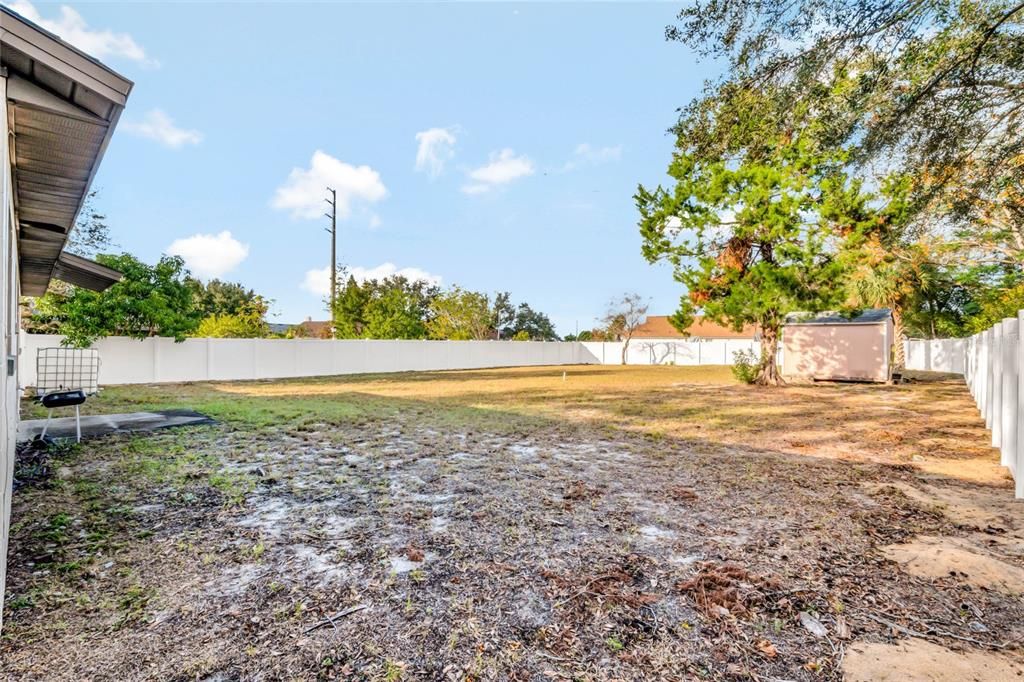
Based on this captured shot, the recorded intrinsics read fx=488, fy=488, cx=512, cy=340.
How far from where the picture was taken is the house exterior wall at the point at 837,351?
41.9 feet

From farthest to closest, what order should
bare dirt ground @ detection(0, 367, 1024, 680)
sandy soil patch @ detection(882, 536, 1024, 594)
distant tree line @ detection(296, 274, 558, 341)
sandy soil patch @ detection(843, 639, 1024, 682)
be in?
distant tree line @ detection(296, 274, 558, 341) < sandy soil patch @ detection(882, 536, 1024, 594) < bare dirt ground @ detection(0, 367, 1024, 680) < sandy soil patch @ detection(843, 639, 1024, 682)

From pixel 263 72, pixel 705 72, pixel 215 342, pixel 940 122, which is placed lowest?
pixel 215 342

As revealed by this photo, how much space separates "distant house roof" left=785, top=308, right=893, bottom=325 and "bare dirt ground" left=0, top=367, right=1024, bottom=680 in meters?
8.64

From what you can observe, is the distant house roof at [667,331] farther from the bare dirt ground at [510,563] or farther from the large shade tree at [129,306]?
the bare dirt ground at [510,563]

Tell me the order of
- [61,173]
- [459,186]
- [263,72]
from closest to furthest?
[61,173] < [263,72] < [459,186]

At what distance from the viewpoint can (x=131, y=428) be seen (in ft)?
19.4

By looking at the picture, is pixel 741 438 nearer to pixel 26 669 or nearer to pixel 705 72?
pixel 705 72

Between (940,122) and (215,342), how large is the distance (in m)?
16.9

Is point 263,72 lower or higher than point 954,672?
higher

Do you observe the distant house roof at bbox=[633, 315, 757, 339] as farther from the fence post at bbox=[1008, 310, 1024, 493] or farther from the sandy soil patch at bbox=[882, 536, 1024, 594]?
the sandy soil patch at bbox=[882, 536, 1024, 594]

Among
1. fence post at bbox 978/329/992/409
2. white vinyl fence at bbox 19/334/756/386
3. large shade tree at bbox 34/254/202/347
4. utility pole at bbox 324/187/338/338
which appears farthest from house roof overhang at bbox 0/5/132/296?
utility pole at bbox 324/187/338/338

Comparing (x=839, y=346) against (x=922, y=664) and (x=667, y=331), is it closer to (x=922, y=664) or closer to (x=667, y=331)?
(x=922, y=664)

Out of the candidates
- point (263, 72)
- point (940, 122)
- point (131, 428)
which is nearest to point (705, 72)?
point (940, 122)

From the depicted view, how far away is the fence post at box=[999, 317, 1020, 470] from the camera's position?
3.73 meters
